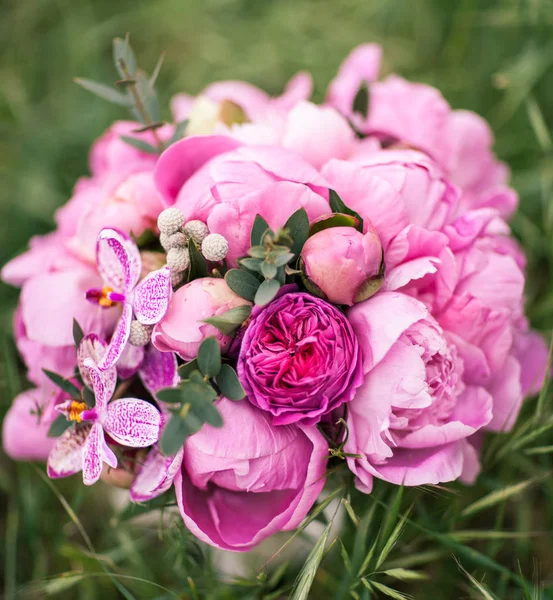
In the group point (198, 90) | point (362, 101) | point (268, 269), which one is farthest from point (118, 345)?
point (198, 90)

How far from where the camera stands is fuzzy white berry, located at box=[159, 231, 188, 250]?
1.36 feet

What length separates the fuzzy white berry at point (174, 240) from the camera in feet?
1.36

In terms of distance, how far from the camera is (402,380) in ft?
1.31

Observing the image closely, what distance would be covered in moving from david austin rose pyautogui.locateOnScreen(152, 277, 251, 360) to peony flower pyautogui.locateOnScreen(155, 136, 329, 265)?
4 centimetres

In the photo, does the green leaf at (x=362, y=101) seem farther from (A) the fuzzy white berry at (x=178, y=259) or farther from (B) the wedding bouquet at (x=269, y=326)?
(A) the fuzzy white berry at (x=178, y=259)

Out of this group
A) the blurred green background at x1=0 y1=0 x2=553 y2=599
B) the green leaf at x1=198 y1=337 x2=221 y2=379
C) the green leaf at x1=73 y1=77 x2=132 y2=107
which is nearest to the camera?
the green leaf at x1=198 y1=337 x2=221 y2=379

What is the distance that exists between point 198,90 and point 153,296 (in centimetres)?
67

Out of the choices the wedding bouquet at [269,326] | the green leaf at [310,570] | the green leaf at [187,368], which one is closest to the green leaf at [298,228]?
the wedding bouquet at [269,326]

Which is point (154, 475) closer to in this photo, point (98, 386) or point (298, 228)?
point (98, 386)

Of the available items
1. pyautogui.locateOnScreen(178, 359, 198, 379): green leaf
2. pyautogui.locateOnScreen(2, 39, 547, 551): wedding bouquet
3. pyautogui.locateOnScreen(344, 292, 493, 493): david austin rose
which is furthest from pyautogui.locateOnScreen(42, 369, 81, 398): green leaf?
pyautogui.locateOnScreen(344, 292, 493, 493): david austin rose

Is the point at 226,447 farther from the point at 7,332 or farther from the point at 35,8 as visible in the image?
the point at 35,8

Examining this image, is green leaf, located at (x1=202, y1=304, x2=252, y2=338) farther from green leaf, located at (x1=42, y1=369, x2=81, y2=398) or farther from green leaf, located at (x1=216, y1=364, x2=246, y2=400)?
green leaf, located at (x1=42, y1=369, x2=81, y2=398)

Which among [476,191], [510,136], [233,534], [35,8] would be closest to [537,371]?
[476,191]

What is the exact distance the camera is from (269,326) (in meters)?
0.40
